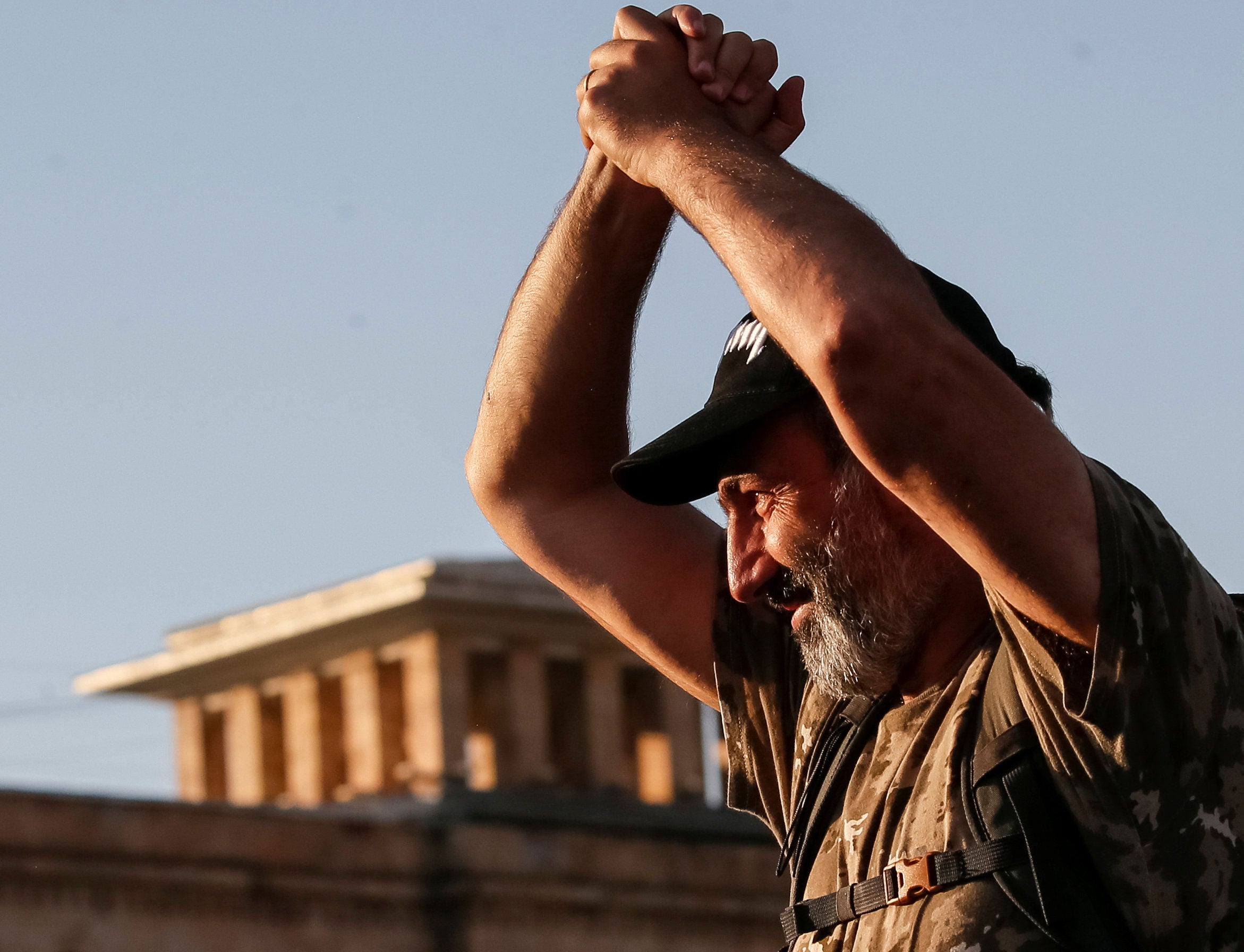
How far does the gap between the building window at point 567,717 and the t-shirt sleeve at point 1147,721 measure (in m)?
61.4

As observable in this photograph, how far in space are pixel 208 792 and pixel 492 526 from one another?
70539 mm

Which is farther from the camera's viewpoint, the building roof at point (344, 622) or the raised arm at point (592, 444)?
the building roof at point (344, 622)

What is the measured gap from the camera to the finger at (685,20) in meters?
3.66

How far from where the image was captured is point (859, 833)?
346cm

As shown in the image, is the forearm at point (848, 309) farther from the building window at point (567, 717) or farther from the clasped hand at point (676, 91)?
the building window at point (567, 717)

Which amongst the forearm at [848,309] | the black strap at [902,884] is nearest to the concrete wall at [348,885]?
the black strap at [902,884]

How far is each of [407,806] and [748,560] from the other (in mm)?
55547

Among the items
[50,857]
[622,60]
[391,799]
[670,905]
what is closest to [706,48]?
[622,60]

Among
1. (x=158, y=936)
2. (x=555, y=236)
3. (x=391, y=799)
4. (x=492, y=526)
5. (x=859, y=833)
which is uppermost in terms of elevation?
(x=391, y=799)

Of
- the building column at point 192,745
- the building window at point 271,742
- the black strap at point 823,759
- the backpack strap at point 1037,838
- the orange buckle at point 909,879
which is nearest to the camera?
the backpack strap at point 1037,838

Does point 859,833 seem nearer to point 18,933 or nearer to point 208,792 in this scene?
point 18,933

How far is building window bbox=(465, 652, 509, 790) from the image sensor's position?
207ft

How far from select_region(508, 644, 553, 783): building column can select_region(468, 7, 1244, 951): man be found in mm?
59128

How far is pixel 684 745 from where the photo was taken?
65.3m
